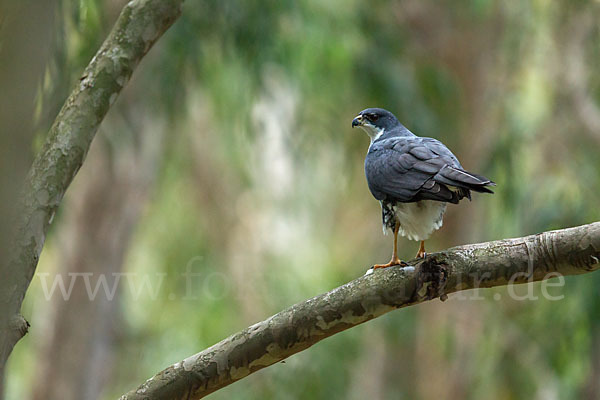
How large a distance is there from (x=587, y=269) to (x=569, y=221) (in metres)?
3.90

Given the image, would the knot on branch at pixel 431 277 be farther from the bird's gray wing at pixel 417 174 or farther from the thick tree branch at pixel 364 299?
the bird's gray wing at pixel 417 174

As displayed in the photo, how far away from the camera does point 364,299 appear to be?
8.89 feet

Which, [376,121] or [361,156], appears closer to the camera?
[376,121]

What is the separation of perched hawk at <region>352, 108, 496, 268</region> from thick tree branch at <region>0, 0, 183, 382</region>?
1.17 m

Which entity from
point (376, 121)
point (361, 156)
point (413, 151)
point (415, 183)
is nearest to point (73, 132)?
point (415, 183)

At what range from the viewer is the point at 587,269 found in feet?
8.84

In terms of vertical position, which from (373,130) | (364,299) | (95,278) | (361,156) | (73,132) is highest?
(361,156)

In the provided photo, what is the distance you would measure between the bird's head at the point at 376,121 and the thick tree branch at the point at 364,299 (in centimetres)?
173

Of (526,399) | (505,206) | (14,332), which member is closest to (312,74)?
(505,206)

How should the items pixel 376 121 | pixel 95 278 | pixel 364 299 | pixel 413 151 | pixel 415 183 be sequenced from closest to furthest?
pixel 364 299 < pixel 415 183 < pixel 413 151 < pixel 376 121 < pixel 95 278

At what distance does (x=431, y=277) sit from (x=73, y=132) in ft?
4.76

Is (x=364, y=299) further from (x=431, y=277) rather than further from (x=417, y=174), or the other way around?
(x=417, y=174)

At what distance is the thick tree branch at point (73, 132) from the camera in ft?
8.05


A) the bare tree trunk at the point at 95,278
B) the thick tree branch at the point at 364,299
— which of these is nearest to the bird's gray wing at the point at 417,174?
the thick tree branch at the point at 364,299
